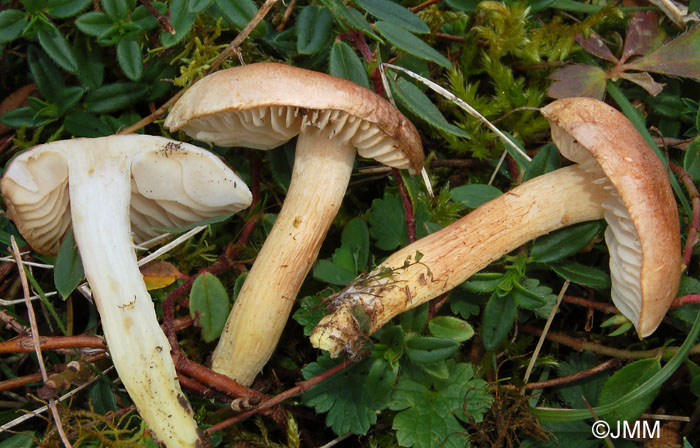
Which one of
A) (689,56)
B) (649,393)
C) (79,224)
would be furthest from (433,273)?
(689,56)

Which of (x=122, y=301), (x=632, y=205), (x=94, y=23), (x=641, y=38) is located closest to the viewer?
(x=632, y=205)

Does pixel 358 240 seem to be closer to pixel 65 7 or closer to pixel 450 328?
pixel 450 328

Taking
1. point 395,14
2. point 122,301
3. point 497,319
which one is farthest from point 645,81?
point 122,301

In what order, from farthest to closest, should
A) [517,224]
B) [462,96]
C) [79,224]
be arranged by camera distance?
[462,96]
[517,224]
[79,224]

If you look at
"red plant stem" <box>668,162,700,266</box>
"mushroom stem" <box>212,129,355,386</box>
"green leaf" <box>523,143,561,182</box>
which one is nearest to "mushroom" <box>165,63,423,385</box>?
"mushroom stem" <box>212,129,355,386</box>

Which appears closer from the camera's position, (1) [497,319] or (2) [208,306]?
(1) [497,319]

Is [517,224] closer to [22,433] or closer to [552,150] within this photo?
[552,150]
